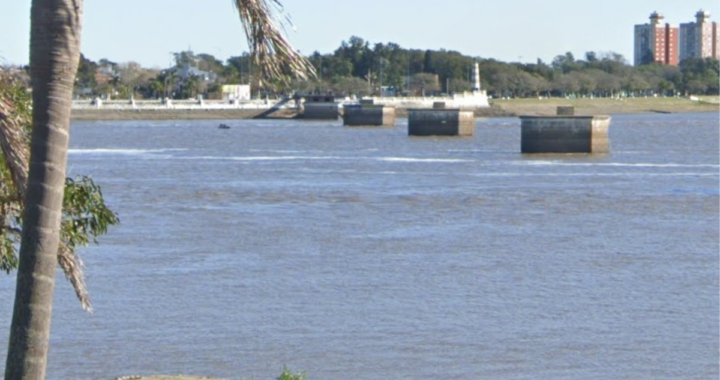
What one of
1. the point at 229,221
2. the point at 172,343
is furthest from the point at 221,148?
the point at 172,343

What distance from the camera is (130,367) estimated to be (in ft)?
54.7

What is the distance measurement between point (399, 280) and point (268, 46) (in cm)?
1687

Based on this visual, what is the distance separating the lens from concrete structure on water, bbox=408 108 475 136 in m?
93.2

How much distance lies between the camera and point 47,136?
7.00 meters

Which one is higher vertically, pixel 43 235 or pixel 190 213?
pixel 43 235

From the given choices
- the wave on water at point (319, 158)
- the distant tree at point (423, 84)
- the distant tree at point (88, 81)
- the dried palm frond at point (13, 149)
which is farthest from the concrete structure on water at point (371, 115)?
the dried palm frond at point (13, 149)

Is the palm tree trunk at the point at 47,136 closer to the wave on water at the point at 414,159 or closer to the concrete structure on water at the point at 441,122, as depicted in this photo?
the wave on water at the point at 414,159

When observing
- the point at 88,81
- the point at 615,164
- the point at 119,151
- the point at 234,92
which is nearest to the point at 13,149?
the point at 615,164

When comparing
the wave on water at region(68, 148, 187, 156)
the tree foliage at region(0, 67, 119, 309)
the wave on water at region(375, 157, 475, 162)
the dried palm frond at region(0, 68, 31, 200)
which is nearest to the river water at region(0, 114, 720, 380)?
the tree foliage at region(0, 67, 119, 309)

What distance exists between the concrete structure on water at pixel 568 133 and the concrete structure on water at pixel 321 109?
77858 millimetres

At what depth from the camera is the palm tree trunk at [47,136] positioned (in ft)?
23.0

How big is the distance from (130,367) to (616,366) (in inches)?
239

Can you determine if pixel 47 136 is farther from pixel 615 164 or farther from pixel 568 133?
pixel 568 133

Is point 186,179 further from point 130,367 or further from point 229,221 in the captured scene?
point 130,367
